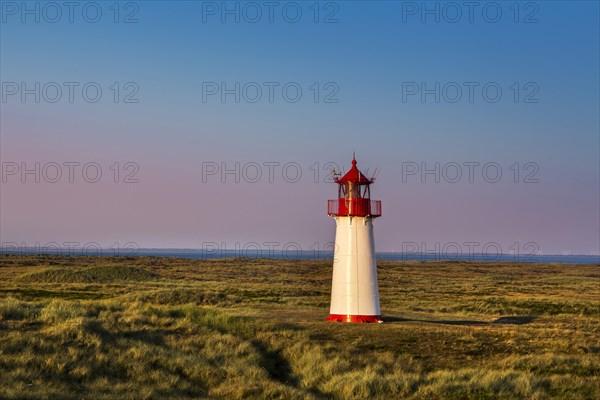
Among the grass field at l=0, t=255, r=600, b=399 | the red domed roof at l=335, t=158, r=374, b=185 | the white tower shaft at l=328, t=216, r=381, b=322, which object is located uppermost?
the red domed roof at l=335, t=158, r=374, b=185

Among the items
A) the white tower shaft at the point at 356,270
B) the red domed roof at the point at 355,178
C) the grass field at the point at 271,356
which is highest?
the red domed roof at the point at 355,178

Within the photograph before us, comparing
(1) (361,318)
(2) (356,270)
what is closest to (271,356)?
(1) (361,318)

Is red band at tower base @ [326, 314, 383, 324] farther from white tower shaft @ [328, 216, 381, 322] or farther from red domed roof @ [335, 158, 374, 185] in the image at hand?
red domed roof @ [335, 158, 374, 185]

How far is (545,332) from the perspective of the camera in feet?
86.9

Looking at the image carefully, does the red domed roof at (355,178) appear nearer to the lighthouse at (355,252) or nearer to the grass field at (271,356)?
the lighthouse at (355,252)

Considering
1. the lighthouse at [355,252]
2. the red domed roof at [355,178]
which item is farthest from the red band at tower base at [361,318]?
the red domed roof at [355,178]

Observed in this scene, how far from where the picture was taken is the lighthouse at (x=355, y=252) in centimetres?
2689

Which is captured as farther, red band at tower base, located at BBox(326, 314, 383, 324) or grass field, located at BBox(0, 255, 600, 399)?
red band at tower base, located at BBox(326, 314, 383, 324)

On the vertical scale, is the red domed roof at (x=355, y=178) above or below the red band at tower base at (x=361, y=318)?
above

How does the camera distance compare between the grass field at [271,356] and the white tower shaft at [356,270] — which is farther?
the white tower shaft at [356,270]

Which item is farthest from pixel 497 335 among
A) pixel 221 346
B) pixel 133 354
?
pixel 133 354

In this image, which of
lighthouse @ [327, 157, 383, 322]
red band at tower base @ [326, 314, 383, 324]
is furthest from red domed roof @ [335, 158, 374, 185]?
red band at tower base @ [326, 314, 383, 324]

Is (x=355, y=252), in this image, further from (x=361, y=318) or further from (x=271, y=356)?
(x=271, y=356)

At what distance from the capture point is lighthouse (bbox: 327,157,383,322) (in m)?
26.9
